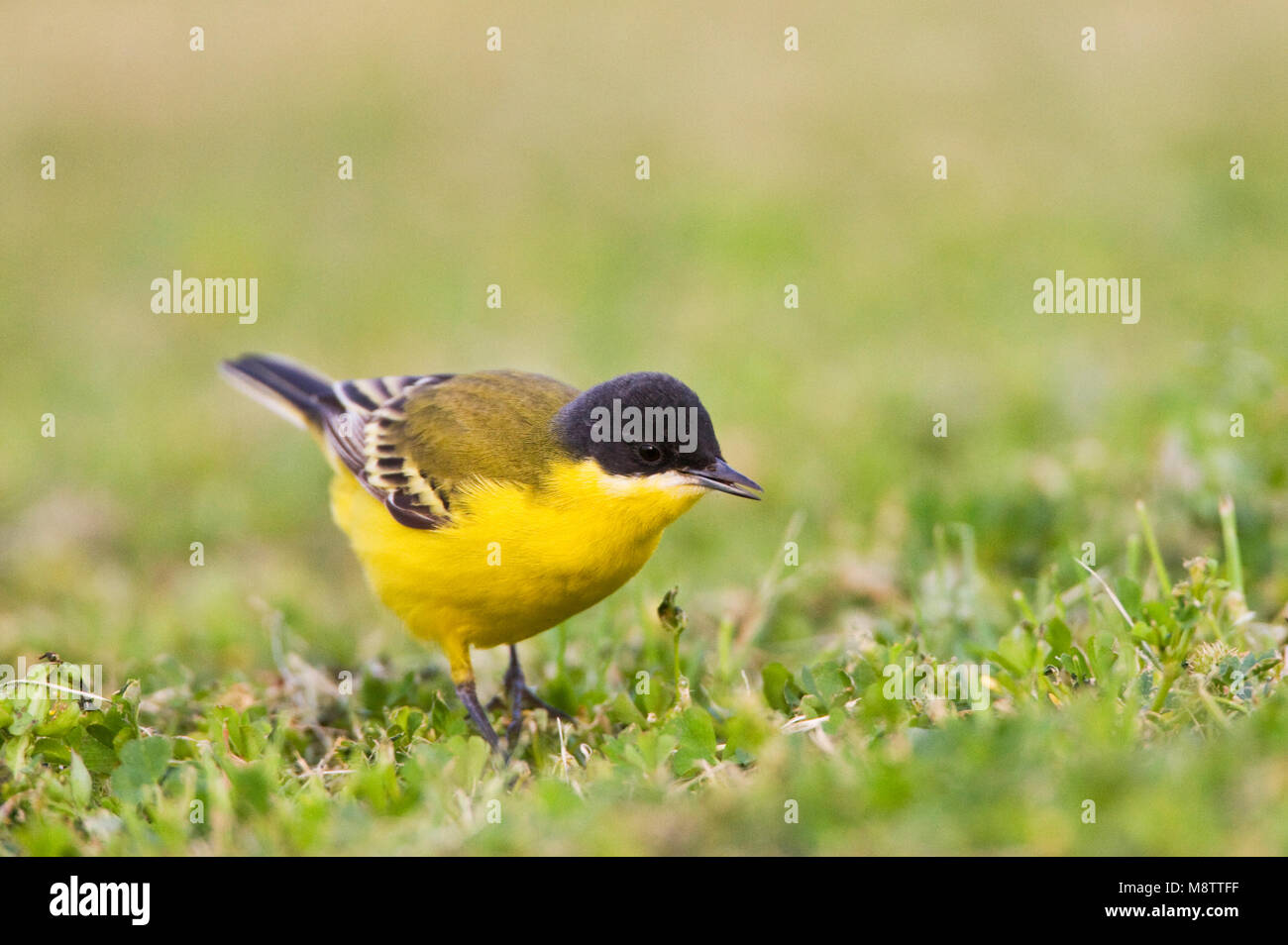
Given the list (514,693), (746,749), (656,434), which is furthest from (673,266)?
(746,749)

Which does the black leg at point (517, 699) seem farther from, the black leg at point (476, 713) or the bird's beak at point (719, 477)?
the bird's beak at point (719, 477)

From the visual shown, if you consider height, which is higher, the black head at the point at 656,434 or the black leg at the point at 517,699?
the black head at the point at 656,434

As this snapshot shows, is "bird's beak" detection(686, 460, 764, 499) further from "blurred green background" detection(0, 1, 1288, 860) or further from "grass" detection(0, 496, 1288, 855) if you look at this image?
"blurred green background" detection(0, 1, 1288, 860)

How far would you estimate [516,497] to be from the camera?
20.5 feet

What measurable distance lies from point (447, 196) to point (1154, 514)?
419 inches

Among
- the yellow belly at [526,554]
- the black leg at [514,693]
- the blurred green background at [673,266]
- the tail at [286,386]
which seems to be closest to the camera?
the yellow belly at [526,554]

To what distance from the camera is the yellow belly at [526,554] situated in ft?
19.6

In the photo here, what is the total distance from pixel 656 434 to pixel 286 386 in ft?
11.0

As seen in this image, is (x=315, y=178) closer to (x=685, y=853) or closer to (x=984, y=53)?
(x=984, y=53)

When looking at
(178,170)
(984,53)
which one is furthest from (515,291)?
(984,53)

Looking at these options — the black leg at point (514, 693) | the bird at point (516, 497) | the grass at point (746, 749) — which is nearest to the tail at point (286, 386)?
the bird at point (516, 497)

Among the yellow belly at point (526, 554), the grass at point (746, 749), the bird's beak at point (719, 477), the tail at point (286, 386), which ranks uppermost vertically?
the tail at point (286, 386)

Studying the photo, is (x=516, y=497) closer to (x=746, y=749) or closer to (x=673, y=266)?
(x=746, y=749)

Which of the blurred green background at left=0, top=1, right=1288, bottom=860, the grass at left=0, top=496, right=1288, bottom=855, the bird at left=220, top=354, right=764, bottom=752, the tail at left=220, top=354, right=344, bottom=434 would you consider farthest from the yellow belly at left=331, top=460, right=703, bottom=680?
the tail at left=220, top=354, right=344, bottom=434
